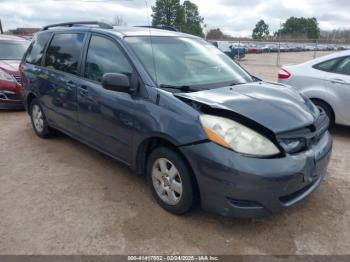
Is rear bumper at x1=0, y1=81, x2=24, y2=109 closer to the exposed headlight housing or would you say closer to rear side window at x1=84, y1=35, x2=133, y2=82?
rear side window at x1=84, y1=35, x2=133, y2=82

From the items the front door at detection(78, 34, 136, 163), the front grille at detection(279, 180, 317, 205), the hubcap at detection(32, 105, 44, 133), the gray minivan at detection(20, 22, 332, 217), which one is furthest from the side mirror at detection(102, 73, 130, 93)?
the hubcap at detection(32, 105, 44, 133)

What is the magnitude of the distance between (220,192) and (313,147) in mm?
947

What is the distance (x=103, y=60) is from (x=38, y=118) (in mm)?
2120

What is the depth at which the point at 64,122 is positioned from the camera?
4527 millimetres

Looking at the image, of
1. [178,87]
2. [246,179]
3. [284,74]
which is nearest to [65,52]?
[178,87]

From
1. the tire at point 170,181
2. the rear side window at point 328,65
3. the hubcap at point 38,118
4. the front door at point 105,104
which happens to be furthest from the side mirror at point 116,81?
the rear side window at point 328,65

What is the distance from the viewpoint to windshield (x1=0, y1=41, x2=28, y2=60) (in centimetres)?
827

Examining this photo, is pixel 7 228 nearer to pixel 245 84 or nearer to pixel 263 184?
pixel 263 184

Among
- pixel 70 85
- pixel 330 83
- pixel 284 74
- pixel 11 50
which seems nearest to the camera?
pixel 70 85

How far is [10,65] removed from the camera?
7516 mm

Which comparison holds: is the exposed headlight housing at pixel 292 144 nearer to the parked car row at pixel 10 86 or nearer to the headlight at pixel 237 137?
the headlight at pixel 237 137

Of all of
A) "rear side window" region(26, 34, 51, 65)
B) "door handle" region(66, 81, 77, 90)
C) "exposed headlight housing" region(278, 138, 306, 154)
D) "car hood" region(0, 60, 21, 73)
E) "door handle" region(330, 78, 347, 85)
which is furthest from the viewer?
"car hood" region(0, 60, 21, 73)

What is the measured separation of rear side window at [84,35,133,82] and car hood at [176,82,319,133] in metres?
0.86

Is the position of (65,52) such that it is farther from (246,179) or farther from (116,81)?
(246,179)
